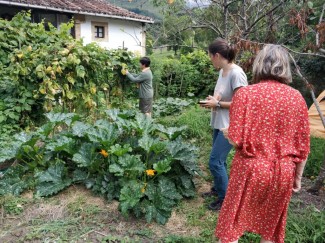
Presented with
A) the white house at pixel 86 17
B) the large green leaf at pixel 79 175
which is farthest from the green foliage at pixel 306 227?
the white house at pixel 86 17

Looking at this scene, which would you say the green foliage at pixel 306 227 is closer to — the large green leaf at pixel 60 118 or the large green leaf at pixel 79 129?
the large green leaf at pixel 79 129

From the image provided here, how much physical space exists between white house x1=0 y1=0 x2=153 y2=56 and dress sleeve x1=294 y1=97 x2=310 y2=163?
1188 cm

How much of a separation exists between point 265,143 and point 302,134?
0.27 metres

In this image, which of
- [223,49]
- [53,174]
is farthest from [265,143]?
[53,174]

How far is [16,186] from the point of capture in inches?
142

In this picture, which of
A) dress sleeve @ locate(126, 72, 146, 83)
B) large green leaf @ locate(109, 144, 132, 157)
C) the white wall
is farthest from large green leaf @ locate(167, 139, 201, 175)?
the white wall

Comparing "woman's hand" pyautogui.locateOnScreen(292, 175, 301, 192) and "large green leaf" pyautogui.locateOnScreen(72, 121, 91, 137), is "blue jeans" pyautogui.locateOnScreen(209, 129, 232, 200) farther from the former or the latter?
"large green leaf" pyautogui.locateOnScreen(72, 121, 91, 137)

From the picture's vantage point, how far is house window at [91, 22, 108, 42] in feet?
58.8

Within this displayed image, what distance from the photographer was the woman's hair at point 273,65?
199 centimetres

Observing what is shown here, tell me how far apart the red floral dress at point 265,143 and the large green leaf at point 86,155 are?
1.86 m

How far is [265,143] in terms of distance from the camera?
200 cm

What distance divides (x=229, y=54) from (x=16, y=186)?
2734 mm

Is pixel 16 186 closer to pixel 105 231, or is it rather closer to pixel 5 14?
pixel 105 231

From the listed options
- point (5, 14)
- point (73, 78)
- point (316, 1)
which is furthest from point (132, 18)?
point (73, 78)
